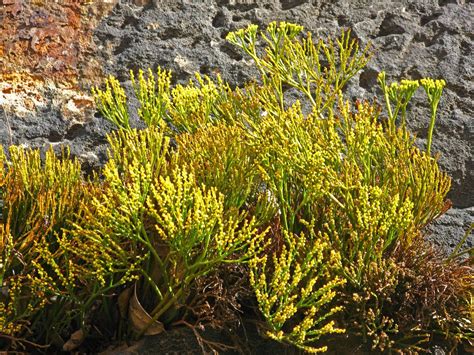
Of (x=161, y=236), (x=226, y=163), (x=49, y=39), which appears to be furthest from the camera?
(x=49, y=39)

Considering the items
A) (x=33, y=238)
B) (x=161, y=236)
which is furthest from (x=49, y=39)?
(x=161, y=236)

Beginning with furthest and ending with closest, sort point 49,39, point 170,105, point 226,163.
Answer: point 49,39 < point 170,105 < point 226,163

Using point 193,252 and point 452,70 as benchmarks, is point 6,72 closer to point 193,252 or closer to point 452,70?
point 193,252

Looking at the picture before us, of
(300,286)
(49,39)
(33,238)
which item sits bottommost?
(300,286)

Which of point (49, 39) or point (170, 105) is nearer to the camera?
point (170, 105)

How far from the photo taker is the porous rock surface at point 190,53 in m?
2.71

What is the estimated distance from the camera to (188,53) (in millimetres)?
2881

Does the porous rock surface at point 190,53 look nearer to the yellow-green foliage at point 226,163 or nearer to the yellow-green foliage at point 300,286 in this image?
the yellow-green foliage at point 226,163

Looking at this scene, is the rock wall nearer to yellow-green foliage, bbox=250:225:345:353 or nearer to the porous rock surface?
the porous rock surface

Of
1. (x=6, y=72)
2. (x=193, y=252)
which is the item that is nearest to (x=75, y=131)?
(x=6, y=72)

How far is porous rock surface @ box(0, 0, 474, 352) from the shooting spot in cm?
271

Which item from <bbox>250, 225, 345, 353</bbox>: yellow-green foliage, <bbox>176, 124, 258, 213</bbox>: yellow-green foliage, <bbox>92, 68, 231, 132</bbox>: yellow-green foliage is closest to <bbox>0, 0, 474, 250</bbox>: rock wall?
<bbox>92, 68, 231, 132</bbox>: yellow-green foliage

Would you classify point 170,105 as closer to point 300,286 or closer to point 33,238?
point 33,238

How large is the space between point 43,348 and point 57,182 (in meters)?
0.46
